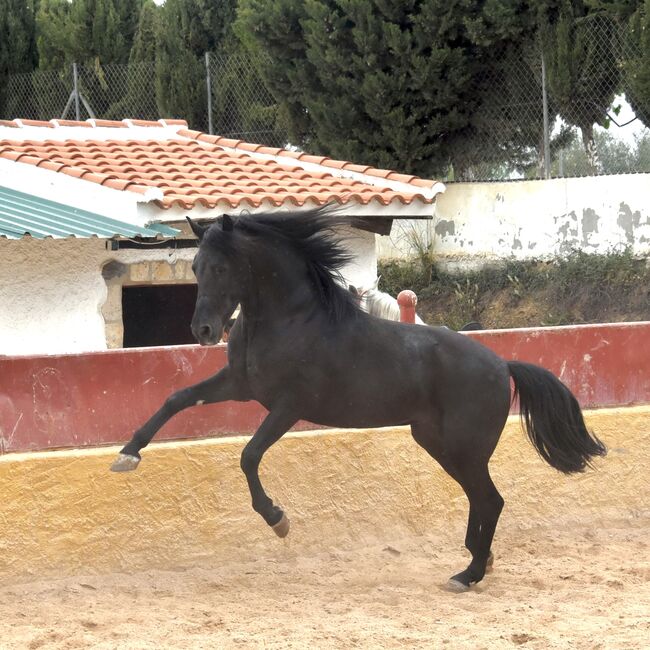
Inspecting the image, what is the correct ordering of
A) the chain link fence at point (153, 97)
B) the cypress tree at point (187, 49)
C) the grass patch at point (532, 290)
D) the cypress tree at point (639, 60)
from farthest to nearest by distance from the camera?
1. the cypress tree at point (187, 49)
2. the chain link fence at point (153, 97)
3. the grass patch at point (532, 290)
4. the cypress tree at point (639, 60)

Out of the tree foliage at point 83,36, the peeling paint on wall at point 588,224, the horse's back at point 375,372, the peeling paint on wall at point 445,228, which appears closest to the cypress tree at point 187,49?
the tree foliage at point 83,36

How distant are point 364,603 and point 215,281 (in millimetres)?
1684

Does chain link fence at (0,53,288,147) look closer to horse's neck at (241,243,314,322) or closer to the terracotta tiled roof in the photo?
the terracotta tiled roof

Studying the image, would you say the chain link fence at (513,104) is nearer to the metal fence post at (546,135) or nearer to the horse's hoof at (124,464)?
the metal fence post at (546,135)

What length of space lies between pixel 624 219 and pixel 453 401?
8.80 meters

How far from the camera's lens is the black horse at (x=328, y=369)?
210 inches

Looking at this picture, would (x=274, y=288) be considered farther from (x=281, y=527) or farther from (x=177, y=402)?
(x=281, y=527)

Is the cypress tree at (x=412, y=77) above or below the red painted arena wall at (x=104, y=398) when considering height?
above

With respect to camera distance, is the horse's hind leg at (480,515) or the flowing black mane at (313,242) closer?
the flowing black mane at (313,242)

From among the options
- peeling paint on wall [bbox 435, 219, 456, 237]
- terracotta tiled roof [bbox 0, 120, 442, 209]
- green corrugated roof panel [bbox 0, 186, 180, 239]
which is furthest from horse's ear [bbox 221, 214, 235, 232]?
peeling paint on wall [bbox 435, 219, 456, 237]

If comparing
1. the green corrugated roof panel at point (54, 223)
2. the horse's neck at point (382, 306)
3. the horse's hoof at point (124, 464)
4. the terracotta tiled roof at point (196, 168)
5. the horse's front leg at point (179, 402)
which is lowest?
the horse's hoof at point (124, 464)

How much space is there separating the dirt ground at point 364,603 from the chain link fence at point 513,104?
8.36 m

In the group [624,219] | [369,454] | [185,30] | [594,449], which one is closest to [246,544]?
[369,454]

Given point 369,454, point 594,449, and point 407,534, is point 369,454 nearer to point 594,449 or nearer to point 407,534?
point 407,534
